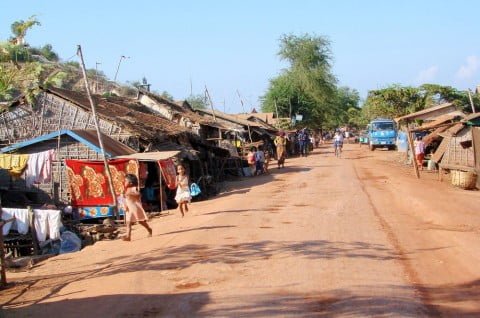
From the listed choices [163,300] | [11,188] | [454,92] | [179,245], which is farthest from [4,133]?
[454,92]

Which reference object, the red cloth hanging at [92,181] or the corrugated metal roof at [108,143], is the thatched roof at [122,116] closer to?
the corrugated metal roof at [108,143]

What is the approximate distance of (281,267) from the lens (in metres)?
8.79

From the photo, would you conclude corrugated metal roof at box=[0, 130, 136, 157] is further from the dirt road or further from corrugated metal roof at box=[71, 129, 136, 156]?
the dirt road

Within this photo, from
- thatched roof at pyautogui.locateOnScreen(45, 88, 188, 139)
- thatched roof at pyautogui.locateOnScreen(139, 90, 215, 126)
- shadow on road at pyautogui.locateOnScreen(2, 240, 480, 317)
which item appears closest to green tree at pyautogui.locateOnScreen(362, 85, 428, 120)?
thatched roof at pyautogui.locateOnScreen(139, 90, 215, 126)

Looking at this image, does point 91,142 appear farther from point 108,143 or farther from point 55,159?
point 55,159

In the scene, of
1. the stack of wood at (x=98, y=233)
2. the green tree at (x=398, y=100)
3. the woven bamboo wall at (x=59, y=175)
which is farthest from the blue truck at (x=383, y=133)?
the stack of wood at (x=98, y=233)

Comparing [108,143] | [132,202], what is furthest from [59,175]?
[132,202]

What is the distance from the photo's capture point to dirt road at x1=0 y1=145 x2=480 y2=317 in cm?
696

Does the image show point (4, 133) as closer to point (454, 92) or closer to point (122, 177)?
point (122, 177)

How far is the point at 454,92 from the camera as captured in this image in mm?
49938

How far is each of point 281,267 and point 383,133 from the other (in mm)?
37627

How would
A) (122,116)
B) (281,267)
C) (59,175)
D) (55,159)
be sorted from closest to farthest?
(281,267) < (59,175) < (55,159) < (122,116)

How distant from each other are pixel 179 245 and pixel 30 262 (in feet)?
13.0

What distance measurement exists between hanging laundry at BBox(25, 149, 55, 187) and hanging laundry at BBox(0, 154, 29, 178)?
15 centimetres
